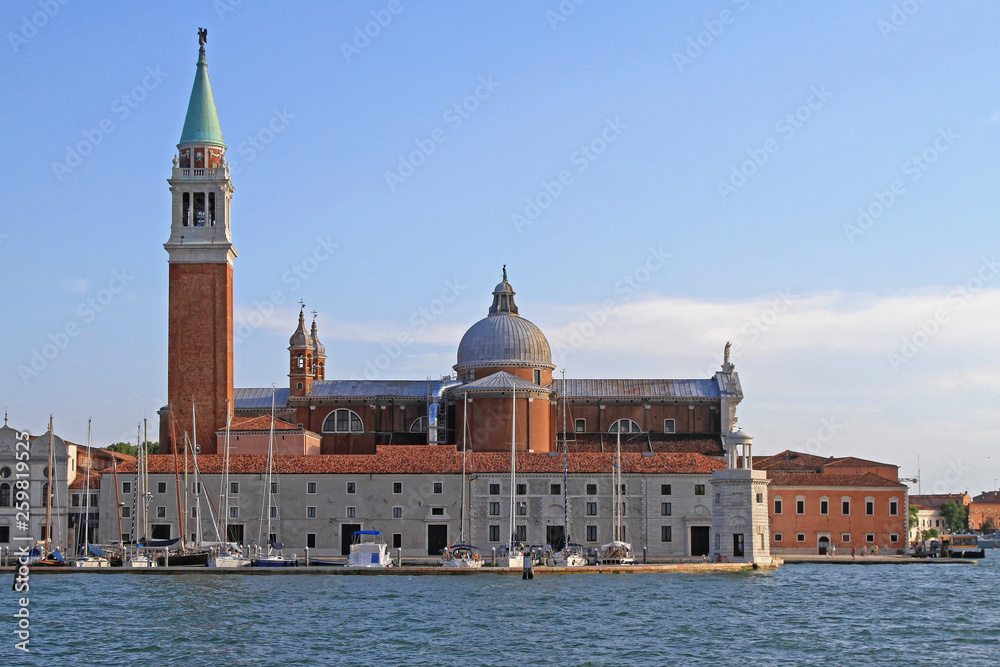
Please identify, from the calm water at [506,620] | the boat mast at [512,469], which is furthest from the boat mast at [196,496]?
the boat mast at [512,469]

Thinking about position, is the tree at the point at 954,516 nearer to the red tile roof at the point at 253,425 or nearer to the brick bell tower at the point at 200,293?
the red tile roof at the point at 253,425

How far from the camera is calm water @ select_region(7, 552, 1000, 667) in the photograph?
26422 millimetres

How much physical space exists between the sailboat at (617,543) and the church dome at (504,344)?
29.0 ft

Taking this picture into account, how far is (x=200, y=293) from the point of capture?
5469cm

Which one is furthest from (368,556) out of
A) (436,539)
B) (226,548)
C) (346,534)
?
(436,539)

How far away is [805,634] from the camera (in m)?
29.4

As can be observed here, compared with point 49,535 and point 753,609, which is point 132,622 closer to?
point 753,609

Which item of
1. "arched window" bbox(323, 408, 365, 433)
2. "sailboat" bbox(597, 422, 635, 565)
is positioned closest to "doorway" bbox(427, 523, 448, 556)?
"sailboat" bbox(597, 422, 635, 565)

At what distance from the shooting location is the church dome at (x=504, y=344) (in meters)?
58.5

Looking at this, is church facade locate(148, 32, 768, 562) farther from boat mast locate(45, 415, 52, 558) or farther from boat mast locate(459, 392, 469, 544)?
boat mast locate(45, 415, 52, 558)

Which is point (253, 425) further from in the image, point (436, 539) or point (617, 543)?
point (617, 543)

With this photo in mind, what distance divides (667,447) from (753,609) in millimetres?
25271

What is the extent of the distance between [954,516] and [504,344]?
6096cm

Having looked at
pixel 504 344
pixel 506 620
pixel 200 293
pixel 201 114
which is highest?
pixel 201 114
